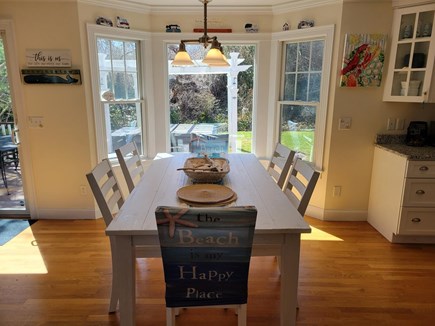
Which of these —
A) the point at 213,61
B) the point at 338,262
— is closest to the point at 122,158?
the point at 213,61

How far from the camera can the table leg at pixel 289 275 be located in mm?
1454

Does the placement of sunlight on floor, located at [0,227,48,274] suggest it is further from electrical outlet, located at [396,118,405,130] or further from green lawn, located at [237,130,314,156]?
electrical outlet, located at [396,118,405,130]

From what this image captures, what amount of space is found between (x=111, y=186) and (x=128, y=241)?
0.59 m

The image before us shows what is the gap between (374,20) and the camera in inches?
114

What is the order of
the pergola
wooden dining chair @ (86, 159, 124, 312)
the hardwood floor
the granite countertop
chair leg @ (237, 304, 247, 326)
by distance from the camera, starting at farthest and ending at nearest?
the pergola
the granite countertop
the hardwood floor
wooden dining chair @ (86, 159, 124, 312)
chair leg @ (237, 304, 247, 326)

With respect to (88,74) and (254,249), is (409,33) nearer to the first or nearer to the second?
(254,249)

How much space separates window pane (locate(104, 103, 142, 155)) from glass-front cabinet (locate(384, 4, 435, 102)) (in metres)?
2.72

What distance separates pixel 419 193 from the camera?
8.89 feet

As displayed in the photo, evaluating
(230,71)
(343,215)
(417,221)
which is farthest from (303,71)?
(417,221)

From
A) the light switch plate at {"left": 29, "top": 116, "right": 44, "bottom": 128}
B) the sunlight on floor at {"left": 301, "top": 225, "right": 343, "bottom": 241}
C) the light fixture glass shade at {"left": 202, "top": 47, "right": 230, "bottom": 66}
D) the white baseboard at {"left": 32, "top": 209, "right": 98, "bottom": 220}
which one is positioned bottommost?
the sunlight on floor at {"left": 301, "top": 225, "right": 343, "bottom": 241}

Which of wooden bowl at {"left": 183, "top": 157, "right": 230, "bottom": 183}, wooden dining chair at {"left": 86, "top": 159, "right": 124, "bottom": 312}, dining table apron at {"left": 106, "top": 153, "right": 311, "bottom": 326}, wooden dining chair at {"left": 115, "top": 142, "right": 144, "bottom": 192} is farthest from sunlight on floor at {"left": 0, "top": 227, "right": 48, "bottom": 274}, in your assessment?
wooden bowl at {"left": 183, "top": 157, "right": 230, "bottom": 183}

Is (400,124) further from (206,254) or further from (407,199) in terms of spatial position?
(206,254)

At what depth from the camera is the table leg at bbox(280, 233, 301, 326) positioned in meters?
1.45

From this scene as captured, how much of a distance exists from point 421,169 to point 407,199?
0.29 metres
